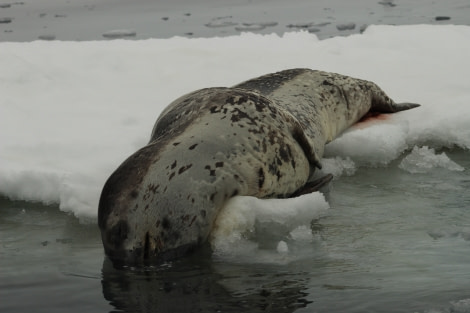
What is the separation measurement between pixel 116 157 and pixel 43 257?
100cm

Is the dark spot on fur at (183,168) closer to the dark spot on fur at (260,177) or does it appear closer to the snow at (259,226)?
the snow at (259,226)

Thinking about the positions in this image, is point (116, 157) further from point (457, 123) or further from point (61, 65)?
point (61, 65)

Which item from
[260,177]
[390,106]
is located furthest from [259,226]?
[390,106]

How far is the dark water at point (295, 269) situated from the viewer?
9.38 feet

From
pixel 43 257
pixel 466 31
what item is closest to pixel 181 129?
pixel 43 257

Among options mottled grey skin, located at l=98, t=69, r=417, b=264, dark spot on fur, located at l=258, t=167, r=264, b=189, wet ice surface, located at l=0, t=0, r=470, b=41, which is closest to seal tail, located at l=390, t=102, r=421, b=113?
mottled grey skin, located at l=98, t=69, r=417, b=264

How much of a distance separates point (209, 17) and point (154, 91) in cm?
799

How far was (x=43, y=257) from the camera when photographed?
3.52 m

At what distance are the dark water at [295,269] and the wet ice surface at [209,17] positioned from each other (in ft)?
20.4

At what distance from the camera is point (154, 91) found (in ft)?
20.2

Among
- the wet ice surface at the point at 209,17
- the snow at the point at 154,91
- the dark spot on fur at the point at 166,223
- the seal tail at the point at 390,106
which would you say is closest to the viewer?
the dark spot on fur at the point at 166,223

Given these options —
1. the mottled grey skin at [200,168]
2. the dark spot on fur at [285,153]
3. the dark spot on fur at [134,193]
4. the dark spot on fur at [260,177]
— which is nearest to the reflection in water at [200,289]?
the mottled grey skin at [200,168]

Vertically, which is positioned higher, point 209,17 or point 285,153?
point 285,153

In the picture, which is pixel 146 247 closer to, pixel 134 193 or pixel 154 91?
pixel 134 193
